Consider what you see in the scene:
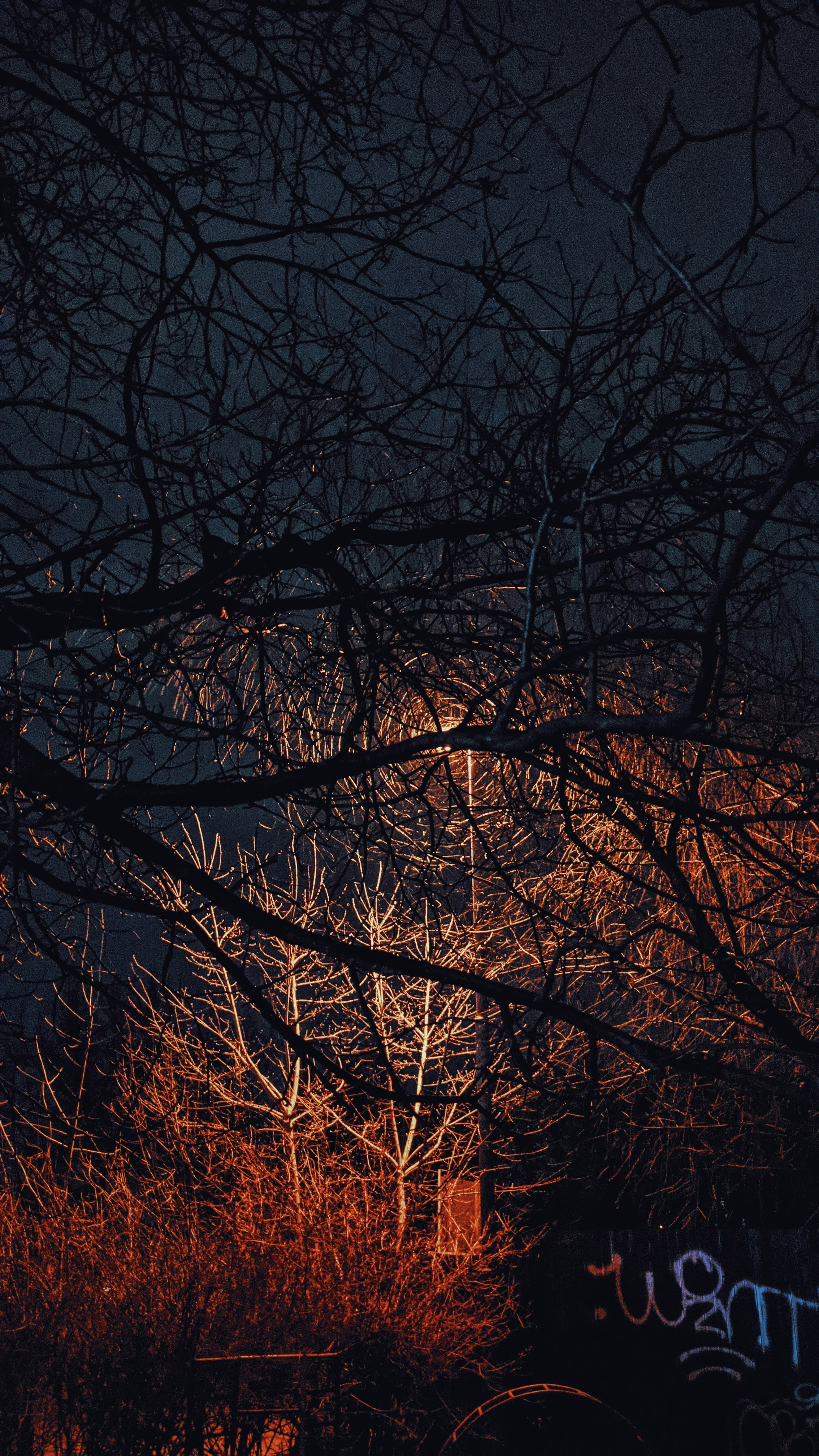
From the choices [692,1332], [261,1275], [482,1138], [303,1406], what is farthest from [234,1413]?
[692,1332]

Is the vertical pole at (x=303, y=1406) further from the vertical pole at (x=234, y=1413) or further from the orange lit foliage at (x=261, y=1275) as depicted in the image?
the orange lit foliage at (x=261, y=1275)

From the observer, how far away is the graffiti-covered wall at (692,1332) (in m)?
10.5

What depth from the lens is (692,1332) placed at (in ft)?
36.4

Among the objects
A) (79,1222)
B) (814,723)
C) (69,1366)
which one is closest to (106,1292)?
(79,1222)

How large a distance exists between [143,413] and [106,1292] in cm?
1028

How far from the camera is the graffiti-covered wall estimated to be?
10.5m

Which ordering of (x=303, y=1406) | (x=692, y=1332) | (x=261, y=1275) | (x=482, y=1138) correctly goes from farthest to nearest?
(x=692, y=1332), (x=482, y=1138), (x=261, y=1275), (x=303, y=1406)

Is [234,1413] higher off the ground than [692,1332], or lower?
higher

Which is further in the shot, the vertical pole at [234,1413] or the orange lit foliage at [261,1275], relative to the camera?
the orange lit foliage at [261,1275]

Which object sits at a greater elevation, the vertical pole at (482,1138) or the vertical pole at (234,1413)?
the vertical pole at (482,1138)

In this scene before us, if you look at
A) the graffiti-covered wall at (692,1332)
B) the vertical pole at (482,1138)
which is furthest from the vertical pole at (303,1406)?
the graffiti-covered wall at (692,1332)

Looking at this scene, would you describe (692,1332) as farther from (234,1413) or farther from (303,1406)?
(234,1413)

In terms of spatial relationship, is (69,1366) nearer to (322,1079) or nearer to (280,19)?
(322,1079)

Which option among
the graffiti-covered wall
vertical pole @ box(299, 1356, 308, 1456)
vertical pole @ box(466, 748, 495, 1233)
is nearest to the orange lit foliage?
vertical pole @ box(466, 748, 495, 1233)
